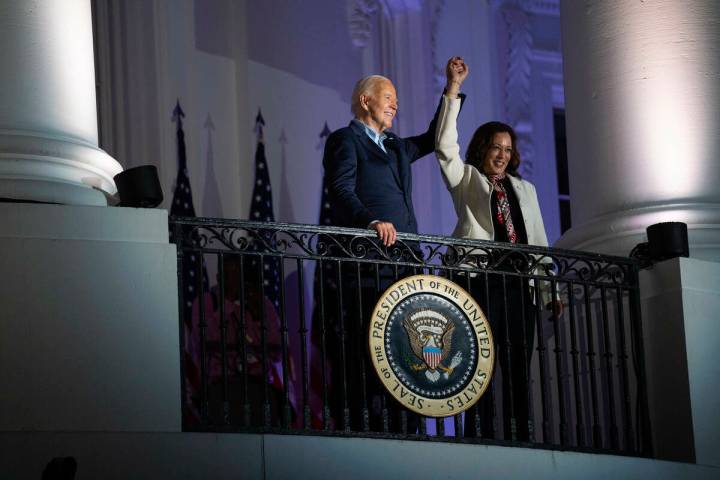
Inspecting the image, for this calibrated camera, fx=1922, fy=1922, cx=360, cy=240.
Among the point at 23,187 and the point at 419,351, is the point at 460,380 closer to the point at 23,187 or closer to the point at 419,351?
the point at 419,351

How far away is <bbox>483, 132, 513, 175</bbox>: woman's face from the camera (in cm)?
980

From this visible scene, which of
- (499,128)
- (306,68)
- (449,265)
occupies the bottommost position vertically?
(449,265)

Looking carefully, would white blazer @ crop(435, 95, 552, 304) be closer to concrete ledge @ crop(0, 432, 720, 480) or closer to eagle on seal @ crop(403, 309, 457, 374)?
eagle on seal @ crop(403, 309, 457, 374)

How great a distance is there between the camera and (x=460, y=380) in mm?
9125

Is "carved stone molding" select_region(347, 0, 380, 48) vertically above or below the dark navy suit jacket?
above

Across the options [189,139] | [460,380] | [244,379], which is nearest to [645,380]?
[460,380]

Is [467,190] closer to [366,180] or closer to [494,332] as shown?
[366,180]

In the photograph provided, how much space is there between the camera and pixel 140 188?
8516 millimetres

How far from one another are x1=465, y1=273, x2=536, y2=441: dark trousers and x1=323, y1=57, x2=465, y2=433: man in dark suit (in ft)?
1.20

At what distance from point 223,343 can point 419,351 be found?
103 cm

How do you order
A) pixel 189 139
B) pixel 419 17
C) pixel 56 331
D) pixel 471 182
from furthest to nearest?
pixel 419 17, pixel 189 139, pixel 471 182, pixel 56 331

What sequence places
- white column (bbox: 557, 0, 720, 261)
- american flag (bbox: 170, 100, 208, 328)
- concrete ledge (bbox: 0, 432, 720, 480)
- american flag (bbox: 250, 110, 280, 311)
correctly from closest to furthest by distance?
concrete ledge (bbox: 0, 432, 720, 480) < white column (bbox: 557, 0, 720, 261) < american flag (bbox: 170, 100, 208, 328) < american flag (bbox: 250, 110, 280, 311)

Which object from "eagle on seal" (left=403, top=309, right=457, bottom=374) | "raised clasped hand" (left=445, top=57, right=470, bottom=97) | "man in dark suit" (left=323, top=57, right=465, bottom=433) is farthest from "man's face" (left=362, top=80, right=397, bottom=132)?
"eagle on seal" (left=403, top=309, right=457, bottom=374)

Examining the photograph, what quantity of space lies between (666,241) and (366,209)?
1720mm
